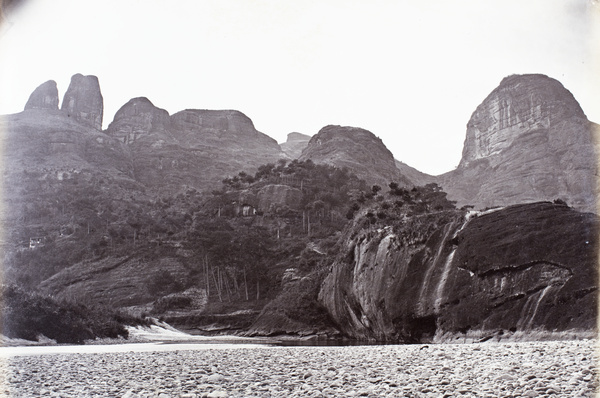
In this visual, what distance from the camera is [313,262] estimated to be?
7312cm

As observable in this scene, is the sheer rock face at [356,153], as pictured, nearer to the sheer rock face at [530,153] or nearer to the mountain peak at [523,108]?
the sheer rock face at [530,153]

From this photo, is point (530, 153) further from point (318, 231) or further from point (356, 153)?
point (318, 231)

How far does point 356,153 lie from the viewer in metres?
150

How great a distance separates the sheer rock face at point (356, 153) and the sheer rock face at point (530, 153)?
26394mm

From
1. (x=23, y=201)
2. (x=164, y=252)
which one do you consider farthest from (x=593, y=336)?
(x=23, y=201)

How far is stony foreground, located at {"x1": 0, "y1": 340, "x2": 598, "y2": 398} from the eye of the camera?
34.9ft

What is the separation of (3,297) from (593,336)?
29168 mm

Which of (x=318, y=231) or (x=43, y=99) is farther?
(x=43, y=99)

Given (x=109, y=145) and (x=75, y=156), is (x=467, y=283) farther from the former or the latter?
(x=109, y=145)

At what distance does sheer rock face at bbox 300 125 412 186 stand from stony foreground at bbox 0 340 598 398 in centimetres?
11861

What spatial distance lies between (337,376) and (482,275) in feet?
62.6

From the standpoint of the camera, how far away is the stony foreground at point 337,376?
10.6 m

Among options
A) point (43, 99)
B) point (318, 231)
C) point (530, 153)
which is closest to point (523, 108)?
point (530, 153)

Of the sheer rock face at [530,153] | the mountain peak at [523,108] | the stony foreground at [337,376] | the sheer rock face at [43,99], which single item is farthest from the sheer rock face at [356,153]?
the stony foreground at [337,376]
